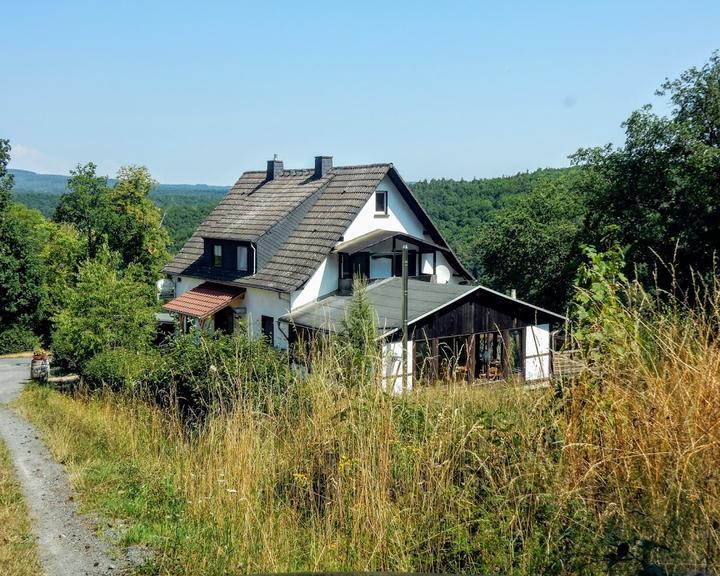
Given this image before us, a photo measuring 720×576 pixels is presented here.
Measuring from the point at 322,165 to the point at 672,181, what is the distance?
1436 centimetres

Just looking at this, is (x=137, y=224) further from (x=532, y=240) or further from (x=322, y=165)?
(x=532, y=240)

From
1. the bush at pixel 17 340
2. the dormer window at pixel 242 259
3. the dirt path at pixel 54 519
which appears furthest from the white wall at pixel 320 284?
the bush at pixel 17 340

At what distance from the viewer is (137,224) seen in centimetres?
4669

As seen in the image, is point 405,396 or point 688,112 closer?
point 405,396

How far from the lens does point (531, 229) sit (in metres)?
50.0

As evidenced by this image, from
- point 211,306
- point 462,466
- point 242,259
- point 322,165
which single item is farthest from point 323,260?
point 462,466

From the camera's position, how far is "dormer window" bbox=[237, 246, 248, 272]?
31.5 m

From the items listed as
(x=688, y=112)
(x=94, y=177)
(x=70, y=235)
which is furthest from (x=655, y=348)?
(x=70, y=235)

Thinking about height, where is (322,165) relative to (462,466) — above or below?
above

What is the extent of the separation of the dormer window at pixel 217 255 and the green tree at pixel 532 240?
21370 mm

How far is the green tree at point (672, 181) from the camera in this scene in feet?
92.9

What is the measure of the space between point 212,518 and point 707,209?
1065 inches

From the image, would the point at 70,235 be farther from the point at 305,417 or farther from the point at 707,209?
the point at 305,417

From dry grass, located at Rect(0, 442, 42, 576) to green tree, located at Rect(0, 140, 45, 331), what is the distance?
40765 mm
